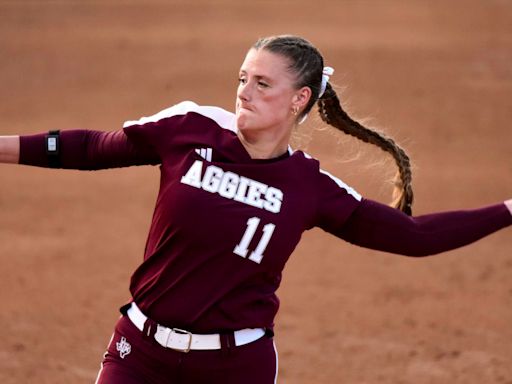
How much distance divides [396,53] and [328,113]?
14.0 m

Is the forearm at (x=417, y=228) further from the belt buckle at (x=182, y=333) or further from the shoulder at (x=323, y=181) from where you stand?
the belt buckle at (x=182, y=333)

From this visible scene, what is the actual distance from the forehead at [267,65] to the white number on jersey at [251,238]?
0.54m

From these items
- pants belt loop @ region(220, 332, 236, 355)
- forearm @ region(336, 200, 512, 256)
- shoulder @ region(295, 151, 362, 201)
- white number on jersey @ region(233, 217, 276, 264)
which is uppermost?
shoulder @ region(295, 151, 362, 201)

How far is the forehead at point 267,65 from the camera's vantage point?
3.80 metres

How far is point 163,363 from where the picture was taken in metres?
3.77

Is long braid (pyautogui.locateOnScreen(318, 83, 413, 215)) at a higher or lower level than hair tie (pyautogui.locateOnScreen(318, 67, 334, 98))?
lower

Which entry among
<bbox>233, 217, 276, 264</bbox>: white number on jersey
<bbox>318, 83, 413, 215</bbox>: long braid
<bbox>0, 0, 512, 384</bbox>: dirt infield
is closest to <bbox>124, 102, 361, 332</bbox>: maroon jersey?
<bbox>233, 217, 276, 264</bbox>: white number on jersey

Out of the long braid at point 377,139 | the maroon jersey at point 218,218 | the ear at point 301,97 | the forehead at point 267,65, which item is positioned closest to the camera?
the maroon jersey at point 218,218

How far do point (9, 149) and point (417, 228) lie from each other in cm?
156

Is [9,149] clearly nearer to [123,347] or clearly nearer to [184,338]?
[123,347]

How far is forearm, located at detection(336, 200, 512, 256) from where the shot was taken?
3893 millimetres

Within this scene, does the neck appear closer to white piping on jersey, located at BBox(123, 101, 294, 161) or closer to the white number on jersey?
white piping on jersey, located at BBox(123, 101, 294, 161)

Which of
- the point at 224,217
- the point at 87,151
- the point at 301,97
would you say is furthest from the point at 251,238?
the point at 87,151

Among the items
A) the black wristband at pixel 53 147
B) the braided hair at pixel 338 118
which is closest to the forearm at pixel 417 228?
the braided hair at pixel 338 118
